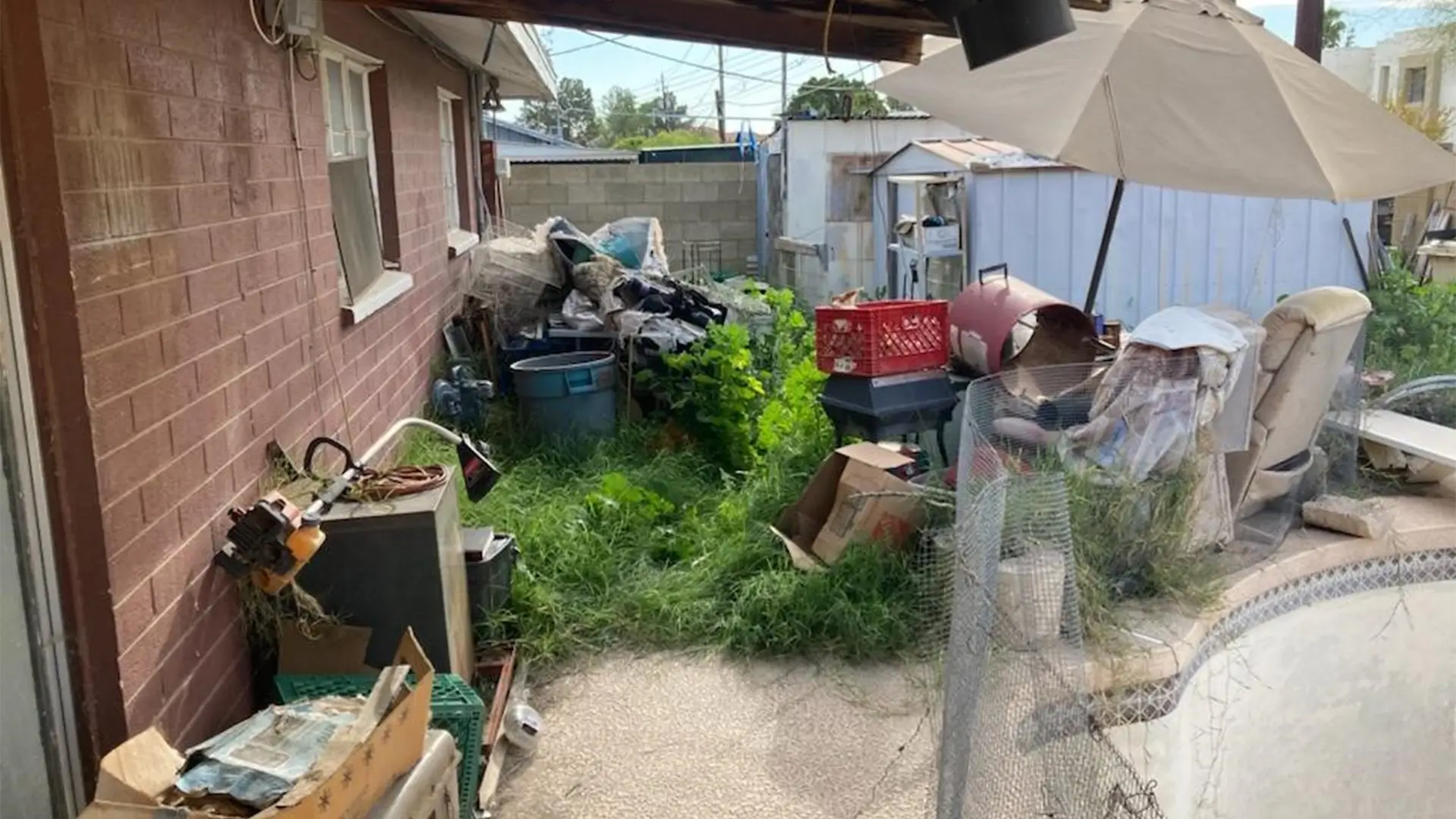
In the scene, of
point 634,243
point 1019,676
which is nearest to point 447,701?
point 1019,676

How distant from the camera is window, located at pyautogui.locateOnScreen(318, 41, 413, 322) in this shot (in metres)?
4.98

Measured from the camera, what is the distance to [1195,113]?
5590mm

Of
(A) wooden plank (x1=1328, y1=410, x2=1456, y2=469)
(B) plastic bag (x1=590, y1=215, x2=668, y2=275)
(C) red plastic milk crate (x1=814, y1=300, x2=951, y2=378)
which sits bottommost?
(A) wooden plank (x1=1328, y1=410, x2=1456, y2=469)

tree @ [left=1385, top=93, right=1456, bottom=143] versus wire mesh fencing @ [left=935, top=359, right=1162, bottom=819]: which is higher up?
tree @ [left=1385, top=93, right=1456, bottom=143]

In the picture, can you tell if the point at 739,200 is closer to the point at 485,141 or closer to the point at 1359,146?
the point at 485,141

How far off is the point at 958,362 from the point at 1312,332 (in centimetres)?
199

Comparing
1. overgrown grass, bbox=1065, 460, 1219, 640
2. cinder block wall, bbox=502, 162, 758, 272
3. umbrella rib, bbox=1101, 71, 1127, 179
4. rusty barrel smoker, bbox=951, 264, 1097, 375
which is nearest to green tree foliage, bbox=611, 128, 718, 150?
cinder block wall, bbox=502, 162, 758, 272

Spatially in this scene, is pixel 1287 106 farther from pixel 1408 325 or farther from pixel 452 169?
pixel 452 169

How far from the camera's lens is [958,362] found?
20.9 ft

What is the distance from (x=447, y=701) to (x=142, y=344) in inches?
47.1

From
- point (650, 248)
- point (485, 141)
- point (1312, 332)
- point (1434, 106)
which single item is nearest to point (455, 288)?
point (650, 248)

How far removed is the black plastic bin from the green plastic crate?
78cm

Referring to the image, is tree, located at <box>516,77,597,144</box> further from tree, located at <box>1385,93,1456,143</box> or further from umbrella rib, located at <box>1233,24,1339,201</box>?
umbrella rib, located at <box>1233,24,1339,201</box>

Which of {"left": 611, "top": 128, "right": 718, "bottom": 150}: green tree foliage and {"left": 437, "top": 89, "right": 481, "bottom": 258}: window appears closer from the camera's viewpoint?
{"left": 437, "top": 89, "right": 481, "bottom": 258}: window
